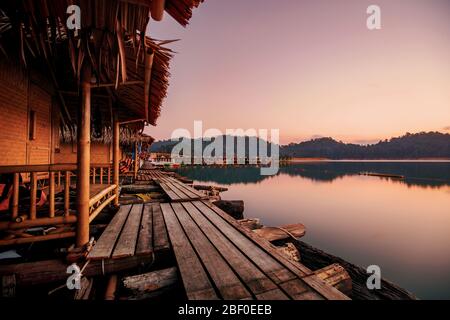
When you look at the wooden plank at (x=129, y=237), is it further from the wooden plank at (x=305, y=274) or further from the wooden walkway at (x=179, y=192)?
the wooden plank at (x=305, y=274)

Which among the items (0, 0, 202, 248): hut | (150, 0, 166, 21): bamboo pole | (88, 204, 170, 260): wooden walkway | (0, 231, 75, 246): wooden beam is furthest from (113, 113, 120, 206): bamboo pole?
(150, 0, 166, 21): bamboo pole

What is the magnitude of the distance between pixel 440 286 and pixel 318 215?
36.1ft

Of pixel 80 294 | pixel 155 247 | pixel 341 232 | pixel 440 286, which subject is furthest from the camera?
pixel 341 232

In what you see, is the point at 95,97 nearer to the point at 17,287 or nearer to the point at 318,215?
the point at 17,287

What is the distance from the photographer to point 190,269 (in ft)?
8.46

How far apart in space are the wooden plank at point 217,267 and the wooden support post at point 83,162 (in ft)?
5.50

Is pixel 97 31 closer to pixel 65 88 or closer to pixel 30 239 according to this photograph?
pixel 30 239

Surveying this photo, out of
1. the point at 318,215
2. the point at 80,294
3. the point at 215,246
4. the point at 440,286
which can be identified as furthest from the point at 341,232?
the point at 80,294

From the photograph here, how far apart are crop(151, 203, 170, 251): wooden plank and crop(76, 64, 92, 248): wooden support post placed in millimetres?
1042

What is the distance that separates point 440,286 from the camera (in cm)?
940

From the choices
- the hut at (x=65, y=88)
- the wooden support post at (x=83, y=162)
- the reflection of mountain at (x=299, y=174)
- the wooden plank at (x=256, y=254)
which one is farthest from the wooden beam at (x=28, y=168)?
the reflection of mountain at (x=299, y=174)

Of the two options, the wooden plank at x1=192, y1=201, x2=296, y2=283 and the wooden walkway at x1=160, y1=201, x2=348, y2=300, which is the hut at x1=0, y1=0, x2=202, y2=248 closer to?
the wooden walkway at x1=160, y1=201, x2=348, y2=300

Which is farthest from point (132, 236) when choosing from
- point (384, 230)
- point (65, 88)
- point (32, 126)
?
point (384, 230)

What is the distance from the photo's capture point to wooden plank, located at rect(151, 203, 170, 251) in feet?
10.7
